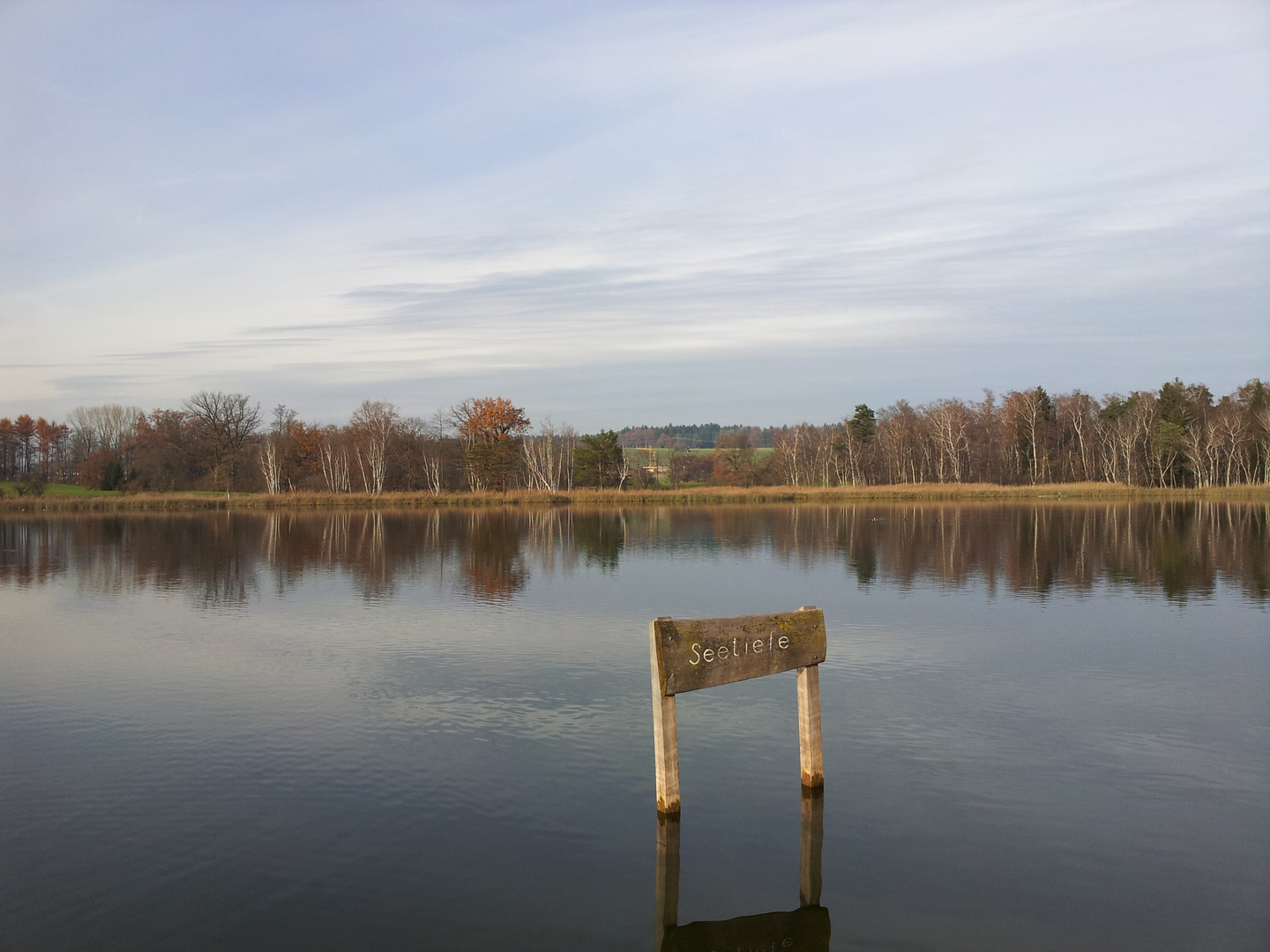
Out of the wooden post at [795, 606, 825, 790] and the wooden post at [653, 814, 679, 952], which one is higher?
the wooden post at [795, 606, 825, 790]

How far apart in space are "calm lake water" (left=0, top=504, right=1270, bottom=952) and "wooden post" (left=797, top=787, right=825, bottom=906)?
3.7 inches

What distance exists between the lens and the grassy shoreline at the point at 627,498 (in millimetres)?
75938

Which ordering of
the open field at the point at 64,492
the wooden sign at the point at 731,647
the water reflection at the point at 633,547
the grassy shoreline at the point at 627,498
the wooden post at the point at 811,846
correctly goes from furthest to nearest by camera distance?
1. the open field at the point at 64,492
2. the grassy shoreline at the point at 627,498
3. the water reflection at the point at 633,547
4. the wooden sign at the point at 731,647
5. the wooden post at the point at 811,846

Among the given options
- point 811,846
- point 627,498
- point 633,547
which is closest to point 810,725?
point 811,846

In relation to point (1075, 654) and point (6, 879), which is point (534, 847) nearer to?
point (6, 879)

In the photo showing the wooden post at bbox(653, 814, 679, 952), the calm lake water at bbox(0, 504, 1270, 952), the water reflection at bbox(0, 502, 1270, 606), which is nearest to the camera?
the wooden post at bbox(653, 814, 679, 952)

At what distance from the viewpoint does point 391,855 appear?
8.09 meters

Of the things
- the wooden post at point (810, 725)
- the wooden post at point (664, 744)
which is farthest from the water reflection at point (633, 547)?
the wooden post at point (664, 744)

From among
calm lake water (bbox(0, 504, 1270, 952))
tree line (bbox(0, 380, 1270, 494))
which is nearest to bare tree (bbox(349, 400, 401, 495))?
tree line (bbox(0, 380, 1270, 494))

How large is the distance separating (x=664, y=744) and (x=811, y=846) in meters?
1.63

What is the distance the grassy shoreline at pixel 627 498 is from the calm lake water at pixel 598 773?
55.1 m

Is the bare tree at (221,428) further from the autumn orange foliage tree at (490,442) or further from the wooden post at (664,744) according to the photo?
the wooden post at (664,744)

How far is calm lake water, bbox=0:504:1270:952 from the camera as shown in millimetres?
7078

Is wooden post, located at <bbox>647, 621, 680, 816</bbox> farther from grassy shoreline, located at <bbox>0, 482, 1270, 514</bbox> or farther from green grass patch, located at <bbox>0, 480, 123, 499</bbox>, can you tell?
green grass patch, located at <bbox>0, 480, 123, 499</bbox>
